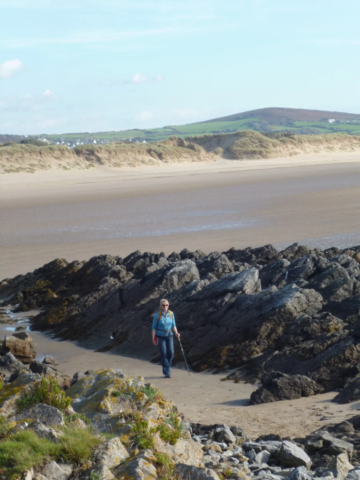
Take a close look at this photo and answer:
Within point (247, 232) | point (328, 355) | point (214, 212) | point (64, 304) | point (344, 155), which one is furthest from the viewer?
point (344, 155)

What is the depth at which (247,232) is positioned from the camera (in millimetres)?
26859

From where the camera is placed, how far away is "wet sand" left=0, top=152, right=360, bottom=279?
2475 cm

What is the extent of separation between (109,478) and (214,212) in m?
29.3

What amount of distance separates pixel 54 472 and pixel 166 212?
97.7ft

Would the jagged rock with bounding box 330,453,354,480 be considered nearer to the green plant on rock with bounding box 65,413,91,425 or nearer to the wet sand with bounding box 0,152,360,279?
the green plant on rock with bounding box 65,413,91,425

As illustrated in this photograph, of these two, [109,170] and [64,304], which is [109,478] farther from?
[109,170]

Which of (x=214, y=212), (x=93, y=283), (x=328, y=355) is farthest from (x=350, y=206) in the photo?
(x=328, y=355)

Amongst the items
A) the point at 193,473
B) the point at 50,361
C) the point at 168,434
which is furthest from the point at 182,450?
the point at 50,361

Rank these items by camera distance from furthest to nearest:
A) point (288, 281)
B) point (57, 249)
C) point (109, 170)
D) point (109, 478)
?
point (109, 170) → point (57, 249) → point (288, 281) → point (109, 478)

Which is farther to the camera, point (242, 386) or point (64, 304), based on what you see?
point (64, 304)

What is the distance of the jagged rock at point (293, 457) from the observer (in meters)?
6.02

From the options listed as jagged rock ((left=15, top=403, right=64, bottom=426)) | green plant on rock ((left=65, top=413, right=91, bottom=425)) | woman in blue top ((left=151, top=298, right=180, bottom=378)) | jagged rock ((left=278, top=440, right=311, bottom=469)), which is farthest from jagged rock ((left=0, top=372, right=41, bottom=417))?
woman in blue top ((left=151, top=298, right=180, bottom=378))

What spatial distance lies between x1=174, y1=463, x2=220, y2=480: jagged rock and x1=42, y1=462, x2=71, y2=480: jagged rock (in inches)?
32.4

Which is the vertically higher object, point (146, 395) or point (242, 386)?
point (146, 395)
